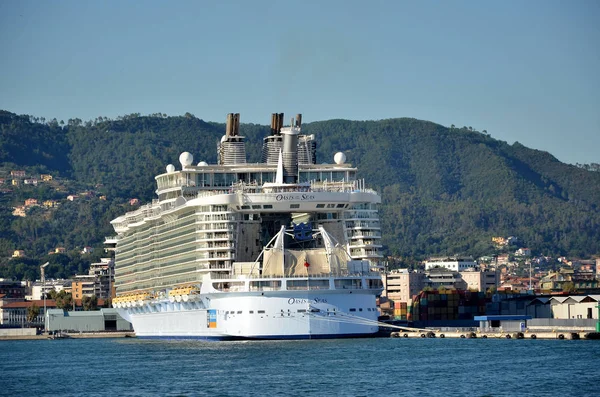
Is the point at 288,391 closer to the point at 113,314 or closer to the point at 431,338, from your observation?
the point at 431,338

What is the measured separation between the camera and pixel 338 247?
81688mm

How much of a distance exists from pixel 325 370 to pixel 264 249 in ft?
67.9

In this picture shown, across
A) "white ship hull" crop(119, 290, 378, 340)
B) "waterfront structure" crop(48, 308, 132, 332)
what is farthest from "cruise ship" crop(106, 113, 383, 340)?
"waterfront structure" crop(48, 308, 132, 332)

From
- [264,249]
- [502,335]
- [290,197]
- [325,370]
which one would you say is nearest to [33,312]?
[290,197]

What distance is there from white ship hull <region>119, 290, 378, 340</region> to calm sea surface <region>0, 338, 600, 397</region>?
910mm

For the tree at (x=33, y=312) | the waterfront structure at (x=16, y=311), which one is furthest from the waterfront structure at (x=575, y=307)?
the waterfront structure at (x=16, y=311)

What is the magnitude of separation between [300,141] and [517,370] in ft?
127

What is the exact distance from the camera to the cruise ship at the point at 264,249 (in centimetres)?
7888

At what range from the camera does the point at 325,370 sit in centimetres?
6194

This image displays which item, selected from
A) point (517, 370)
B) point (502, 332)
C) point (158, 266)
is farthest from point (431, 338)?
point (517, 370)

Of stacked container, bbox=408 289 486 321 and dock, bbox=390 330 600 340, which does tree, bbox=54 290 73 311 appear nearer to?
stacked container, bbox=408 289 486 321

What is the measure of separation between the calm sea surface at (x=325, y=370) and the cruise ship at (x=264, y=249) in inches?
70.7

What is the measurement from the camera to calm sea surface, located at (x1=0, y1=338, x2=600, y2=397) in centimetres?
5531

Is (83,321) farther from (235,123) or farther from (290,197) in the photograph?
(290,197)
